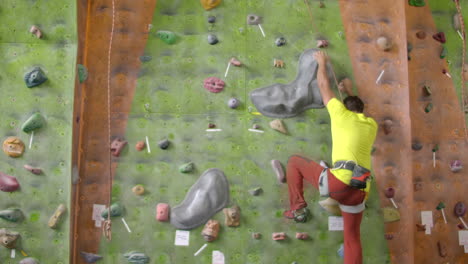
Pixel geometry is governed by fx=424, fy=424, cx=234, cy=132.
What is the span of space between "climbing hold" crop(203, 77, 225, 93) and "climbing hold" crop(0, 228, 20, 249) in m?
1.98

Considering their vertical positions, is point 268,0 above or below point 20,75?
above

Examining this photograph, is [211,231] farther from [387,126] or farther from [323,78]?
→ [387,126]

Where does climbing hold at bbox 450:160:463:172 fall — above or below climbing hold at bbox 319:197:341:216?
above

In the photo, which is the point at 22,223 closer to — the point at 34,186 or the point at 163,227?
the point at 34,186

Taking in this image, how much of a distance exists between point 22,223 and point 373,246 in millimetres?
2978

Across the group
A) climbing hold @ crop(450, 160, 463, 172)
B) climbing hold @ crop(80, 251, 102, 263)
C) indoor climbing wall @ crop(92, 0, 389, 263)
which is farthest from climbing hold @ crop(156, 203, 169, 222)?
climbing hold @ crop(450, 160, 463, 172)

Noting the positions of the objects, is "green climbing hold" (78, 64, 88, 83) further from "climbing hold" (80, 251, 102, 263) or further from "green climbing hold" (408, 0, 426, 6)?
"green climbing hold" (408, 0, 426, 6)

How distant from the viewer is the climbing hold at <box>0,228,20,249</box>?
3389mm

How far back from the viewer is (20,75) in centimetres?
350

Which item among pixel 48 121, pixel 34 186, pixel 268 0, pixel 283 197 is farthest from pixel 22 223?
→ pixel 268 0

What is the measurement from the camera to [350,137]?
318 cm

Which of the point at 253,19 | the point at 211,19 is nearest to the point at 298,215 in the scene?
the point at 253,19

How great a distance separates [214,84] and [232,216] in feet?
3.78

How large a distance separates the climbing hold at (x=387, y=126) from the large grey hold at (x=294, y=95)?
0.59 metres
